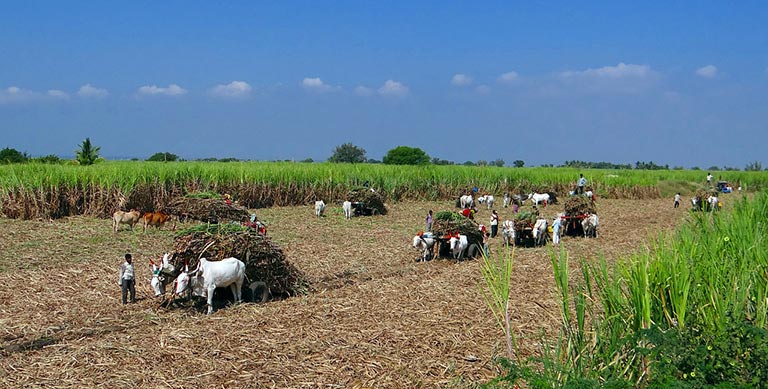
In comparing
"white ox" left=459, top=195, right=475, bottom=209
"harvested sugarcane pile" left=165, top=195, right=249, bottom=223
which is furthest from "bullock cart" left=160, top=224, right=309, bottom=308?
"white ox" left=459, top=195, right=475, bottom=209

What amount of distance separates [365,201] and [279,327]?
49.0 ft

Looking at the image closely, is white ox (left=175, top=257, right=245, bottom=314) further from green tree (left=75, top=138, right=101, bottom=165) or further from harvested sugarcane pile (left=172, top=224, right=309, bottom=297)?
green tree (left=75, top=138, right=101, bottom=165)

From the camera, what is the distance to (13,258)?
12.7 m

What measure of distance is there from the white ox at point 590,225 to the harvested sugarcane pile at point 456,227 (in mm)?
4531

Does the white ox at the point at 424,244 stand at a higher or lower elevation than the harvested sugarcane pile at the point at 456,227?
lower

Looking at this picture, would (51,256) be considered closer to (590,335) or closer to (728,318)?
(590,335)

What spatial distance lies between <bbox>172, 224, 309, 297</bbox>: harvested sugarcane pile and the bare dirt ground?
1.36ft

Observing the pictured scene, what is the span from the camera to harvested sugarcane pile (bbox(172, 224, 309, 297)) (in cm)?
920

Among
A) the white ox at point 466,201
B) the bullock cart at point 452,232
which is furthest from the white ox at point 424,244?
the white ox at point 466,201

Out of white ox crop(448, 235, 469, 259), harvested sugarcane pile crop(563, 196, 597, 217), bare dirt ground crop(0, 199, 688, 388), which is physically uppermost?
harvested sugarcane pile crop(563, 196, 597, 217)

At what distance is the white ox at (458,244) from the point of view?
13.4 meters

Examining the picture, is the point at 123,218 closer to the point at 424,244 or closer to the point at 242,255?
the point at 424,244

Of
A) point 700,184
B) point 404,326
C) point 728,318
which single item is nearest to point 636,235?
point 404,326

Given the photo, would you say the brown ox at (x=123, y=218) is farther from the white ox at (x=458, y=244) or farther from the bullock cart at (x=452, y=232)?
the white ox at (x=458, y=244)
